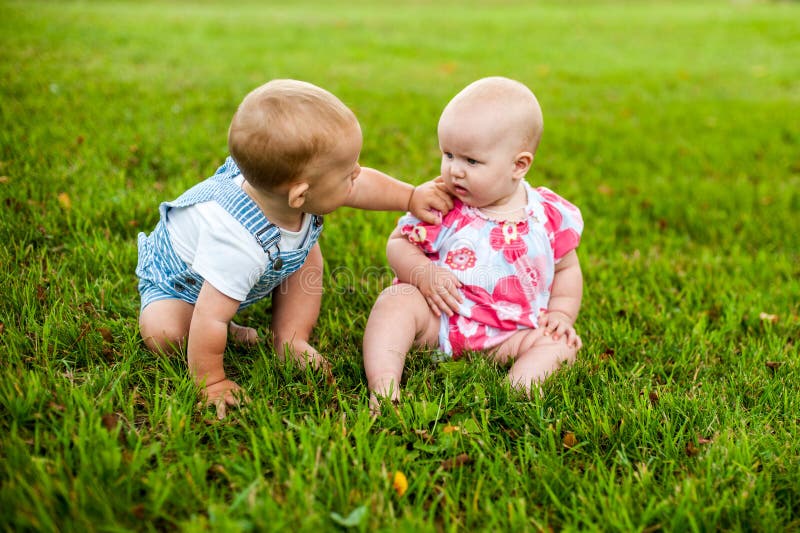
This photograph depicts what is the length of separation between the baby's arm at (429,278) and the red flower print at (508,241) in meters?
0.23

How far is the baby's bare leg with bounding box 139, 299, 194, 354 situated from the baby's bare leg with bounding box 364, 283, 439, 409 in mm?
704

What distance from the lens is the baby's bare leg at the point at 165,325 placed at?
2.46 meters

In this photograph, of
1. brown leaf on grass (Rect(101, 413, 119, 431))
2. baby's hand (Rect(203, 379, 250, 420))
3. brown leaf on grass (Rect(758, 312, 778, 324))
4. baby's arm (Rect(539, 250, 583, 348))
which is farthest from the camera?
brown leaf on grass (Rect(758, 312, 778, 324))

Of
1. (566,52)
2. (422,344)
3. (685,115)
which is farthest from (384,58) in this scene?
(422,344)

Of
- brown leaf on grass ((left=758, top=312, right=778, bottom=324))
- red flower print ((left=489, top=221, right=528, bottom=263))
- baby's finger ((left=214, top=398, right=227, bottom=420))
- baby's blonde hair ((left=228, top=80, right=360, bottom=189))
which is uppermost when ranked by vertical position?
baby's blonde hair ((left=228, top=80, right=360, bottom=189))

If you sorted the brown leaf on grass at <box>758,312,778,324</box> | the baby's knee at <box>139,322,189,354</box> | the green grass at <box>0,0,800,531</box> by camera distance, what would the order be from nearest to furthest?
the green grass at <box>0,0,800,531</box>, the baby's knee at <box>139,322,189,354</box>, the brown leaf on grass at <box>758,312,778,324</box>

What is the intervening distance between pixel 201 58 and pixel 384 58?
301 cm

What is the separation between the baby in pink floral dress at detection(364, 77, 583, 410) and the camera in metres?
2.55

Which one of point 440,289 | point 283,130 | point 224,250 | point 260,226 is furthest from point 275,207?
point 440,289

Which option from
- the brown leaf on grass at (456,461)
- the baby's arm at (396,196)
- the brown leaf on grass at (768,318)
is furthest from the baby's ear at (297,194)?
the brown leaf on grass at (768,318)

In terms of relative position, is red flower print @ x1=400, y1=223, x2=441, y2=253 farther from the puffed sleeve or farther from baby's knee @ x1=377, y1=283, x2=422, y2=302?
the puffed sleeve

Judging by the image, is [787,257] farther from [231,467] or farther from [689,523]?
[231,467]

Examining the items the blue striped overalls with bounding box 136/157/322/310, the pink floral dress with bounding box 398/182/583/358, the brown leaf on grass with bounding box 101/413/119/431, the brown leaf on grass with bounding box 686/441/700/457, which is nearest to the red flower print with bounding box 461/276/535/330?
the pink floral dress with bounding box 398/182/583/358

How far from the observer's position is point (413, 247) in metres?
2.79
